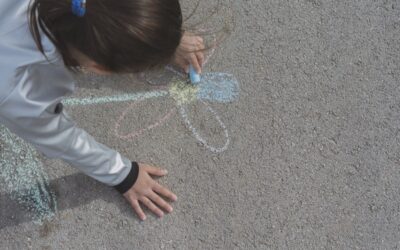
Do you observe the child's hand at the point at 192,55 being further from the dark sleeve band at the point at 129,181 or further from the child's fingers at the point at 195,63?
the dark sleeve band at the point at 129,181

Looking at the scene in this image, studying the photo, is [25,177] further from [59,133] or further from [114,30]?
[114,30]

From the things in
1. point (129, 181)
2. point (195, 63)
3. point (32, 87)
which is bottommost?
point (129, 181)

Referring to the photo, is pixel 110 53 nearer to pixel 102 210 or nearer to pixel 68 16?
pixel 68 16

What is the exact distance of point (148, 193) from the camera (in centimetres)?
197

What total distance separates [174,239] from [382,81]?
1.20 meters

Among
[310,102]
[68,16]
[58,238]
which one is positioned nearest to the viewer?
[68,16]

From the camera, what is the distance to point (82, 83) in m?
2.07

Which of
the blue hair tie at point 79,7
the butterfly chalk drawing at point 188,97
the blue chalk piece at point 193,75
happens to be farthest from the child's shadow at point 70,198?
the blue hair tie at point 79,7

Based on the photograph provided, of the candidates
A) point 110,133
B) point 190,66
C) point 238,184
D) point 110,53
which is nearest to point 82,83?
point 110,133

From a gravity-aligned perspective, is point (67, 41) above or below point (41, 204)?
above

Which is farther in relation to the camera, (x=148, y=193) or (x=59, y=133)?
(x=148, y=193)

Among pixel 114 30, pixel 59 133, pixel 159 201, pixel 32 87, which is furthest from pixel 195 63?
pixel 114 30

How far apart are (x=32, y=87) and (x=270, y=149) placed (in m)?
1.10

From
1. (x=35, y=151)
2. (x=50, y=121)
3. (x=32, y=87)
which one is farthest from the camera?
(x=35, y=151)
